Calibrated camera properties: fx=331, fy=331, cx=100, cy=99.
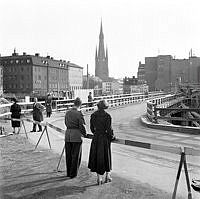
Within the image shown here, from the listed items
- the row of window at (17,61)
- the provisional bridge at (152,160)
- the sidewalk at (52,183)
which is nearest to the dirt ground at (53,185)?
the sidewalk at (52,183)

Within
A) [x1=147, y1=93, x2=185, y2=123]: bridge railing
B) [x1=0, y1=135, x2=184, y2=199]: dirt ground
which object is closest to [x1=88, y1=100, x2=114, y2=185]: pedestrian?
[x1=0, y1=135, x2=184, y2=199]: dirt ground

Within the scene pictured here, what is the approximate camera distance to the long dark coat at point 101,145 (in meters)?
6.30

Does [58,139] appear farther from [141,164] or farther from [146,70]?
[146,70]

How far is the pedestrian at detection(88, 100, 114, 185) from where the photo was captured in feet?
20.7

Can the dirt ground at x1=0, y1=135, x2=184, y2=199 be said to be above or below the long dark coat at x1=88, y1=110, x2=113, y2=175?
below

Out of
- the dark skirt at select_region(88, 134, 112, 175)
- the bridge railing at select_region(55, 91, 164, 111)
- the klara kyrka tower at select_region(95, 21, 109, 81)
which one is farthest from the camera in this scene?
the klara kyrka tower at select_region(95, 21, 109, 81)

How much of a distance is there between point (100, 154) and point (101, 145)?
17 cm

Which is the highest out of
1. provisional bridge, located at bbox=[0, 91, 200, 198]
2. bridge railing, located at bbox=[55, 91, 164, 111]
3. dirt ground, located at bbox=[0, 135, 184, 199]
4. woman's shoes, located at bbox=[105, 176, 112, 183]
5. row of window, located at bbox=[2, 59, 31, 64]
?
row of window, located at bbox=[2, 59, 31, 64]

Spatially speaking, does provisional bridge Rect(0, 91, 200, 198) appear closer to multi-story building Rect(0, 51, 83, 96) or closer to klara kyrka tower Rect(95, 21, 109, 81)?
multi-story building Rect(0, 51, 83, 96)

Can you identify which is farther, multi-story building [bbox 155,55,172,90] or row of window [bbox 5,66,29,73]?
multi-story building [bbox 155,55,172,90]

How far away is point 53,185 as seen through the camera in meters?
6.21

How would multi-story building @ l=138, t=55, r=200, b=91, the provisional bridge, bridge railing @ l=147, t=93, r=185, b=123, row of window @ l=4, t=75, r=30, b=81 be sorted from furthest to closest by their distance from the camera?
multi-story building @ l=138, t=55, r=200, b=91 < row of window @ l=4, t=75, r=30, b=81 < bridge railing @ l=147, t=93, r=185, b=123 < the provisional bridge

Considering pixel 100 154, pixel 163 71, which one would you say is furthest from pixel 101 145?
pixel 163 71

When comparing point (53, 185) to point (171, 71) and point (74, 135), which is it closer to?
point (74, 135)
